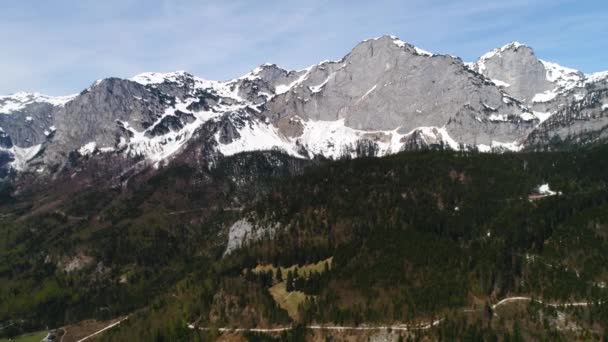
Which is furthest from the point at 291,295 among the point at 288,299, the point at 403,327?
the point at 403,327

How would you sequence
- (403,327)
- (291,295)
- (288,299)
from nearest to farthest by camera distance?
(403,327) < (288,299) < (291,295)

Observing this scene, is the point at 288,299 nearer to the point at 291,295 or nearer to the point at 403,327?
the point at 291,295

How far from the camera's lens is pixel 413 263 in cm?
18025

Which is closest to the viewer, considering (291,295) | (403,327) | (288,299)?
(403,327)

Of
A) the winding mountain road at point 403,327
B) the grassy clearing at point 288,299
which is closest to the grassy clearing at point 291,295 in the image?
the grassy clearing at point 288,299

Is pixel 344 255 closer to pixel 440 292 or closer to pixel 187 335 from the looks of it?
pixel 440 292

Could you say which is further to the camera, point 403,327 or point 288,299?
point 288,299

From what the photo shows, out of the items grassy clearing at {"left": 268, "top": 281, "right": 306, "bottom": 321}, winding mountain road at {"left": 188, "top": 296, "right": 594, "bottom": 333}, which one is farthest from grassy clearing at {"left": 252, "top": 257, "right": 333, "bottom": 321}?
winding mountain road at {"left": 188, "top": 296, "right": 594, "bottom": 333}

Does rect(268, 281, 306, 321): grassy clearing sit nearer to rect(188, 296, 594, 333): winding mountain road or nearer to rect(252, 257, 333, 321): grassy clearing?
rect(252, 257, 333, 321): grassy clearing

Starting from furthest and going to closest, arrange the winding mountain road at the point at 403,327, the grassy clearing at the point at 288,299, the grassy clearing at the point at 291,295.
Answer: the grassy clearing at the point at 291,295 < the grassy clearing at the point at 288,299 < the winding mountain road at the point at 403,327

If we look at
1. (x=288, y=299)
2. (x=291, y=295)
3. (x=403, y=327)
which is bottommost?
(x=403, y=327)

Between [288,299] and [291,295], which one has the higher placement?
[291,295]

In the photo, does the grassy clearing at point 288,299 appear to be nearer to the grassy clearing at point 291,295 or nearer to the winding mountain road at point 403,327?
the grassy clearing at point 291,295

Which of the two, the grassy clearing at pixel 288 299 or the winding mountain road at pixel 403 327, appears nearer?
the winding mountain road at pixel 403 327
